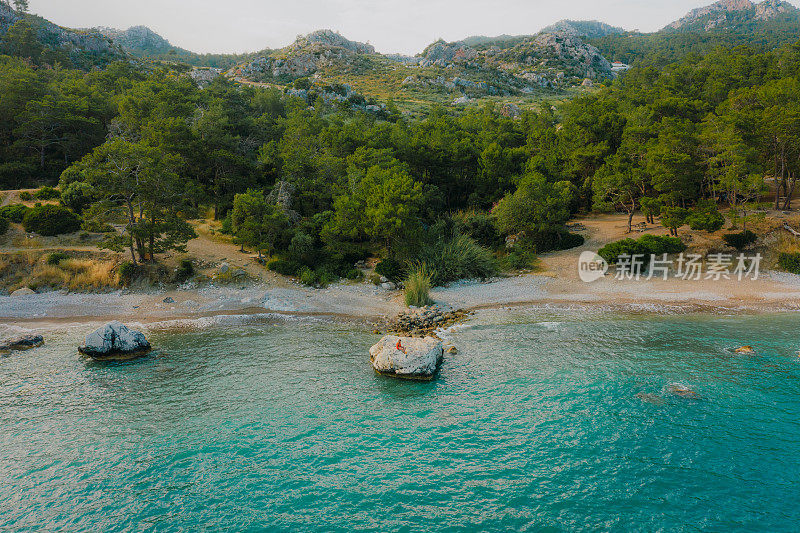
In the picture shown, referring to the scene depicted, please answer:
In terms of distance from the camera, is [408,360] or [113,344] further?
[113,344]

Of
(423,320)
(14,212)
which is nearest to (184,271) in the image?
(14,212)

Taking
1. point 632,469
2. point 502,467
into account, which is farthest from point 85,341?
point 632,469

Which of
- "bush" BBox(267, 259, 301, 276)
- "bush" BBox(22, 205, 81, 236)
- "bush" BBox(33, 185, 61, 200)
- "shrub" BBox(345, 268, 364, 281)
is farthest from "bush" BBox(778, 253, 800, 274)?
"bush" BBox(33, 185, 61, 200)

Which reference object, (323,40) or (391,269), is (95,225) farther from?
(323,40)

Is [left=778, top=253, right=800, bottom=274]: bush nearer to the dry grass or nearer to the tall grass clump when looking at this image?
the tall grass clump

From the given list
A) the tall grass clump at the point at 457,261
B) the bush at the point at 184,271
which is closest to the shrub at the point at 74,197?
the bush at the point at 184,271

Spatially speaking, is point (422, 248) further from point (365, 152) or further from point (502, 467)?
point (502, 467)
